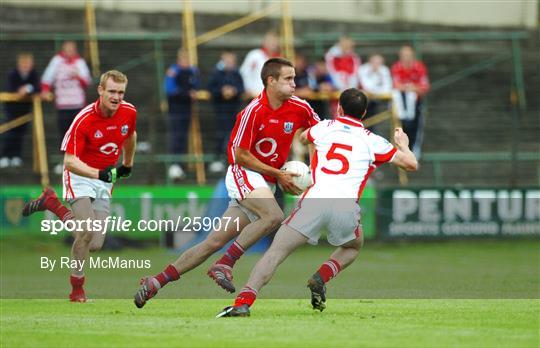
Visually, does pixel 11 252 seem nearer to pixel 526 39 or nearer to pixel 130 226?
pixel 130 226

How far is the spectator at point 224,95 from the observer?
25.1 metres

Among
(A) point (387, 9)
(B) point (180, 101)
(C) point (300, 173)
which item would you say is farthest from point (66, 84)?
(C) point (300, 173)

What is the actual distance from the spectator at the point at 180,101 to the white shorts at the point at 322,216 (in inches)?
498

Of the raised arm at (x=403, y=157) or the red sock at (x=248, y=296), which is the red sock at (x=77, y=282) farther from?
the raised arm at (x=403, y=157)

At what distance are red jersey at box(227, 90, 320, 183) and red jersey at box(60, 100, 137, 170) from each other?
1931 mm

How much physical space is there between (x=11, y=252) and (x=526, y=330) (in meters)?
13.9

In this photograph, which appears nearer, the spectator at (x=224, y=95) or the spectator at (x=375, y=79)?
the spectator at (x=224, y=95)

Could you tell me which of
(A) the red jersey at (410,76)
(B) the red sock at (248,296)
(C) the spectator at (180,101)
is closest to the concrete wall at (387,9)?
(A) the red jersey at (410,76)

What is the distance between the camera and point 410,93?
86.1 feet

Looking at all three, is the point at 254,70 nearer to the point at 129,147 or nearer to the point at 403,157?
the point at 129,147

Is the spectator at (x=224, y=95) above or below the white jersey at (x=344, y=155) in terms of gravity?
below

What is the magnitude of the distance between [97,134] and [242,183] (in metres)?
2.36

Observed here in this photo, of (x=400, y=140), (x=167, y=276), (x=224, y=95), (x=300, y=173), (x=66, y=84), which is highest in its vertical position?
(x=400, y=140)

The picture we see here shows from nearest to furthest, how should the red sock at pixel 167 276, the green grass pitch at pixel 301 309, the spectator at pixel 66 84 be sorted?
the green grass pitch at pixel 301 309, the red sock at pixel 167 276, the spectator at pixel 66 84
